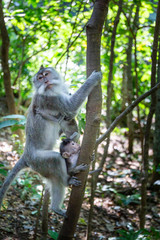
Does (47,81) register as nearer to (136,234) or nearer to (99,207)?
(136,234)

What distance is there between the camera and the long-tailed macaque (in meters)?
3.50

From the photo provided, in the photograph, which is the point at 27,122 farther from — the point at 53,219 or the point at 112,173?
the point at 112,173

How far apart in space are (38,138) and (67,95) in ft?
2.69

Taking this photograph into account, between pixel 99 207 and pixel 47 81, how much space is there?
3.57 metres

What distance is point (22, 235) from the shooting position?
4.15 meters

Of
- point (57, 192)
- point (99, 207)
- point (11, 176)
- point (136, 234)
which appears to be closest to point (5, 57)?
point (11, 176)

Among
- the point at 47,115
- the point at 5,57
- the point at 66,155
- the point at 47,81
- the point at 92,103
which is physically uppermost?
the point at 5,57

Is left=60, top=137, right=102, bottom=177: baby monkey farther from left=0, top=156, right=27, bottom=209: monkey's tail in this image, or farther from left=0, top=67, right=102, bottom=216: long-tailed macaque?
left=0, top=156, right=27, bottom=209: monkey's tail

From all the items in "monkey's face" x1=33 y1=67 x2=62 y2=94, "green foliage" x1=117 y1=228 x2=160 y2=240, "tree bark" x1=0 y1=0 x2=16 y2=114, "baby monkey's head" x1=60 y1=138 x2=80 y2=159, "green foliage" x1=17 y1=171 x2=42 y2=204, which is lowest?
"green foliage" x1=117 y1=228 x2=160 y2=240

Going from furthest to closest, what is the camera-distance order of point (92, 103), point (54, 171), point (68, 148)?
point (68, 148) → point (54, 171) → point (92, 103)

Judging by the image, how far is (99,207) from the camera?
5.96m

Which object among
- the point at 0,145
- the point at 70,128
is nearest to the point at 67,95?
the point at 70,128

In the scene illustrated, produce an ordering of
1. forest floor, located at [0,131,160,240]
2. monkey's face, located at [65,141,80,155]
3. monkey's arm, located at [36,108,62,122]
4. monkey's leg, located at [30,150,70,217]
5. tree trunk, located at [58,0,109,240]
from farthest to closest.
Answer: forest floor, located at [0,131,160,240]
monkey's arm, located at [36,108,62,122]
monkey's face, located at [65,141,80,155]
monkey's leg, located at [30,150,70,217]
tree trunk, located at [58,0,109,240]

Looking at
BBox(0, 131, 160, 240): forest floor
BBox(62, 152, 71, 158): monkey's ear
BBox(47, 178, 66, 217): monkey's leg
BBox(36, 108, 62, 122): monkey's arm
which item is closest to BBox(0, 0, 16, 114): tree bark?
BBox(0, 131, 160, 240): forest floor
